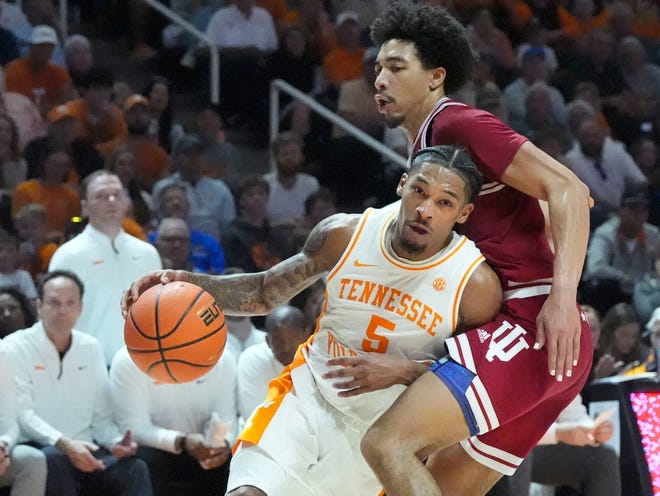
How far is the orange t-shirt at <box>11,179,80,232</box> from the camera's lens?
7707 millimetres

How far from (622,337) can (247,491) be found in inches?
165

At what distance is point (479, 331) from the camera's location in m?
3.90

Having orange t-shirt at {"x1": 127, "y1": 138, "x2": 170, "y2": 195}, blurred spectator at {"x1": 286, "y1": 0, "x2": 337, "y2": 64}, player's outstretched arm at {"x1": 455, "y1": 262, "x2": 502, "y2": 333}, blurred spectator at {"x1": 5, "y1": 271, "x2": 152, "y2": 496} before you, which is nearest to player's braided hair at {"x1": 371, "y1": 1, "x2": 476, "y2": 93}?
player's outstretched arm at {"x1": 455, "y1": 262, "x2": 502, "y2": 333}

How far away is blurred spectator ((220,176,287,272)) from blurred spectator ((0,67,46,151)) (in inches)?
55.9

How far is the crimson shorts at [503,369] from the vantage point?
3812 millimetres

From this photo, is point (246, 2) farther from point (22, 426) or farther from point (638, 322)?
point (22, 426)

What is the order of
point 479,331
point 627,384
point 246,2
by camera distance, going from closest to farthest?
1. point 479,331
2. point 627,384
3. point 246,2

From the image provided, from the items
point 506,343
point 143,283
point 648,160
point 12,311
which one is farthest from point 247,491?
point 648,160

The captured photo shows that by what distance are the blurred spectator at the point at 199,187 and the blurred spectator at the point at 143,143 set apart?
0.21 meters

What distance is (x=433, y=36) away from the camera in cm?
426

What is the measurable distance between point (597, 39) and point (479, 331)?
7.50 m

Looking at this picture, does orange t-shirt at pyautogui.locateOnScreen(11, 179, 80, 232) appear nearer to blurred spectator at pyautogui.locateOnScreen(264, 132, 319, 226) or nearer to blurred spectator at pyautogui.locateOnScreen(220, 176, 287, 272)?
blurred spectator at pyautogui.locateOnScreen(220, 176, 287, 272)

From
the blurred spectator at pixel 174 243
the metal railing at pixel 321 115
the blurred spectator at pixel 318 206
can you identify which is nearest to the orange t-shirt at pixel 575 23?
the metal railing at pixel 321 115


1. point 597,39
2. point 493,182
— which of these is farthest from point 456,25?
point 597,39
